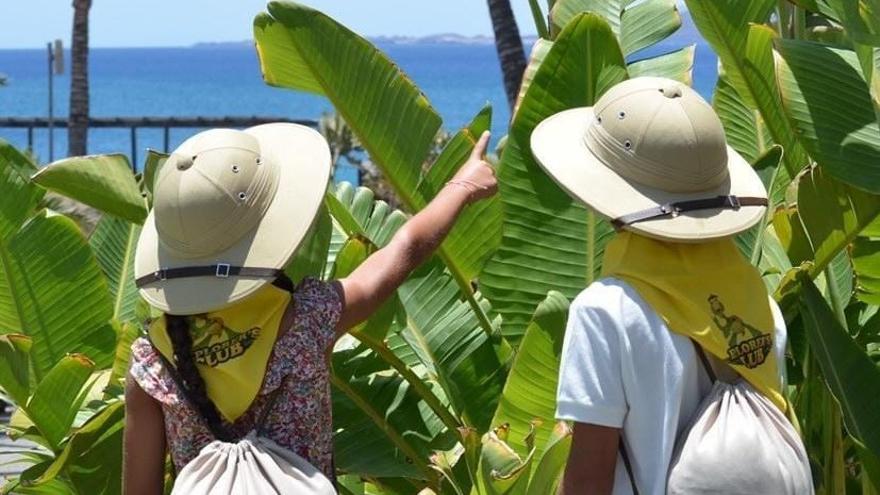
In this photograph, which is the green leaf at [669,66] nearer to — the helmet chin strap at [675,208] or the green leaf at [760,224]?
the green leaf at [760,224]

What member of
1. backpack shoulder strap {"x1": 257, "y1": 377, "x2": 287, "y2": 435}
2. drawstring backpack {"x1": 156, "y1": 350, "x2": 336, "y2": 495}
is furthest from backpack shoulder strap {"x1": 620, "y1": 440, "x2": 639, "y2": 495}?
backpack shoulder strap {"x1": 257, "y1": 377, "x2": 287, "y2": 435}

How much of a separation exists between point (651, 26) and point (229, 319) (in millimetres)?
1725

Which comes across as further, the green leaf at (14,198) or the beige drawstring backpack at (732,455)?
the green leaf at (14,198)

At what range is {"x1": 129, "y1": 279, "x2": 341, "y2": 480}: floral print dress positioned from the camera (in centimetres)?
286

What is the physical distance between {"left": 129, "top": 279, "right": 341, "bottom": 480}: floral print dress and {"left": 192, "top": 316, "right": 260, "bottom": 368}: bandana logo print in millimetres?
57

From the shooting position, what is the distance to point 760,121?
4363 millimetres

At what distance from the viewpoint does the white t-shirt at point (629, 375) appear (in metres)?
2.55

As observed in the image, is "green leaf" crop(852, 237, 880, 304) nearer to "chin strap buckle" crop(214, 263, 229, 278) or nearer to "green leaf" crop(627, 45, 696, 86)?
"green leaf" crop(627, 45, 696, 86)

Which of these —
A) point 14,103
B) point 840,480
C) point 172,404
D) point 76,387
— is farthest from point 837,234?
point 14,103

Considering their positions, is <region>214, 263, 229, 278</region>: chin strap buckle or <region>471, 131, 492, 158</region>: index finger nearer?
<region>214, 263, 229, 278</region>: chin strap buckle

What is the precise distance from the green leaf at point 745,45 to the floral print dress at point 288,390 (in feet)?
4.41

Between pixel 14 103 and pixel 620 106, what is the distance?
10972 centimetres

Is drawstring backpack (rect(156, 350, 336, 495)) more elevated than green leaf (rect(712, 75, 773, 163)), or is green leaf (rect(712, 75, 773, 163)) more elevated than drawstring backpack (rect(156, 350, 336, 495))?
green leaf (rect(712, 75, 773, 163))

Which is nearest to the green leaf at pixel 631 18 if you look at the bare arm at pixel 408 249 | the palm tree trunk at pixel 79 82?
the bare arm at pixel 408 249
